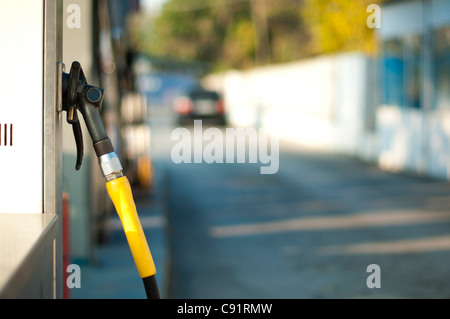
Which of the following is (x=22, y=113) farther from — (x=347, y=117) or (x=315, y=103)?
(x=315, y=103)

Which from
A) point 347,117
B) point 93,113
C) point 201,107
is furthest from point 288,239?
point 201,107

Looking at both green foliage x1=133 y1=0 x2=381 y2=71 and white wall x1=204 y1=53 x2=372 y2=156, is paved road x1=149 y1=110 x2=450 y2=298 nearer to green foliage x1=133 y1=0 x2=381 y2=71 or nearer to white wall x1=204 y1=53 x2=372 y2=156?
white wall x1=204 y1=53 x2=372 y2=156

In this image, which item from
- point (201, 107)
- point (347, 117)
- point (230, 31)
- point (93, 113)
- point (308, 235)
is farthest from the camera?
point (230, 31)

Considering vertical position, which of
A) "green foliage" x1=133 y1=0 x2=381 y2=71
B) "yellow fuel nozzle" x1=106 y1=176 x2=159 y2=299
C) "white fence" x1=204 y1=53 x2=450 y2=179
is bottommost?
"yellow fuel nozzle" x1=106 y1=176 x2=159 y2=299

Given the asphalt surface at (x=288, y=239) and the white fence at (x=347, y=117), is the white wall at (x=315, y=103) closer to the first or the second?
the white fence at (x=347, y=117)

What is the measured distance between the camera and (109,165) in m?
2.36

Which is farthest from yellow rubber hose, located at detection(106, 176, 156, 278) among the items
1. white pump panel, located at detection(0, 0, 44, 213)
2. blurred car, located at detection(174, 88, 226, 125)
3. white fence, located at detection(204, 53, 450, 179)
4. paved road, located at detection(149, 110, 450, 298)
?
blurred car, located at detection(174, 88, 226, 125)

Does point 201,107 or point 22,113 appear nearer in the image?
point 22,113

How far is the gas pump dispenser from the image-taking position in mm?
2273

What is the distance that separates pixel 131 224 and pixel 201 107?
99.6 ft

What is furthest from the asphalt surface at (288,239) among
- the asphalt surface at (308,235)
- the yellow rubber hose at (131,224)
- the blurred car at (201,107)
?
the blurred car at (201,107)

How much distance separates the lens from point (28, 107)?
2412 mm

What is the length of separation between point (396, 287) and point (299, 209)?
4757 millimetres

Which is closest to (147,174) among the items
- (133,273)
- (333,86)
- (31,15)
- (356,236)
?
(356,236)
